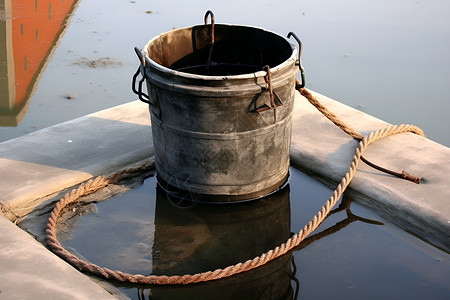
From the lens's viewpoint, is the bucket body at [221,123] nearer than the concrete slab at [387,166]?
Yes

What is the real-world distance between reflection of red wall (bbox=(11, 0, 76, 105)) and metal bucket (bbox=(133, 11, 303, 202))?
2.87 meters

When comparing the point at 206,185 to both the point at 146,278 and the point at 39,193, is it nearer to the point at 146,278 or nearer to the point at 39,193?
the point at 146,278

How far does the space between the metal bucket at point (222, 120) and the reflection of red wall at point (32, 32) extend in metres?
2.87

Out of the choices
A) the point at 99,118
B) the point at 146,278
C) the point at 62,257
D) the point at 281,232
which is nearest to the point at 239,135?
the point at 281,232

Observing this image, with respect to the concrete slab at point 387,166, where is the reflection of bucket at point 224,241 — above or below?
below

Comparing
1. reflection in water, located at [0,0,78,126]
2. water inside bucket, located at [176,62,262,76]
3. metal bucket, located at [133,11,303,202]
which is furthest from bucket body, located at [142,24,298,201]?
reflection in water, located at [0,0,78,126]

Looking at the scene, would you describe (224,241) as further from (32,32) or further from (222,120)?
(32,32)

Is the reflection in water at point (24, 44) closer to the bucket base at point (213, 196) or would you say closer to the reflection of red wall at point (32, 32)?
the reflection of red wall at point (32, 32)

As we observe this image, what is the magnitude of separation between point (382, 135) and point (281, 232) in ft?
4.70

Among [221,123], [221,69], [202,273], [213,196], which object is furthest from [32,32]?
[202,273]

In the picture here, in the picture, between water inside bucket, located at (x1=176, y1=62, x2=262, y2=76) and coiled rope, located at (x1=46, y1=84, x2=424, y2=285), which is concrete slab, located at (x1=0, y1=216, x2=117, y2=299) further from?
water inside bucket, located at (x1=176, y1=62, x2=262, y2=76)

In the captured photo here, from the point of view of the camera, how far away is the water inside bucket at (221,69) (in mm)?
4445

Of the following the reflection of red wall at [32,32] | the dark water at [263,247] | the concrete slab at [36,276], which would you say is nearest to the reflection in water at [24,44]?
the reflection of red wall at [32,32]

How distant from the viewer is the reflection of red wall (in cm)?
653
